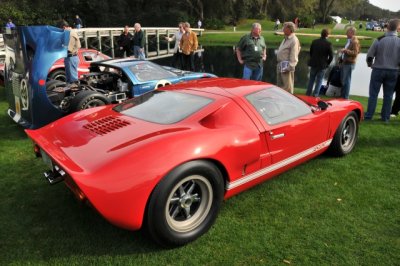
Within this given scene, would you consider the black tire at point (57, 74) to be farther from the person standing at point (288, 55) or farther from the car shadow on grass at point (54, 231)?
the car shadow on grass at point (54, 231)

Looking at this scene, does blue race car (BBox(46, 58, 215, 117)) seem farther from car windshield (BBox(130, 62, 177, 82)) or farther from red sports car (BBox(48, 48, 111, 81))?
red sports car (BBox(48, 48, 111, 81))

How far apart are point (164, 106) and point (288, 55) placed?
15.0ft

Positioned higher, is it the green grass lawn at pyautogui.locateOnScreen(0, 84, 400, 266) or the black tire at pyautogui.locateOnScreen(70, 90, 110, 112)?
the black tire at pyautogui.locateOnScreen(70, 90, 110, 112)

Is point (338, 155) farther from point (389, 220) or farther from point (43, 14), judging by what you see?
point (43, 14)

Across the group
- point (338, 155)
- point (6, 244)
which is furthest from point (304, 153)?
point (6, 244)

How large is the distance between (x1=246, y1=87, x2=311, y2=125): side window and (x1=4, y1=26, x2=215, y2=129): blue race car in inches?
130

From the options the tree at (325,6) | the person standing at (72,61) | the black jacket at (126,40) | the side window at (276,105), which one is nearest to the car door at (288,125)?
the side window at (276,105)

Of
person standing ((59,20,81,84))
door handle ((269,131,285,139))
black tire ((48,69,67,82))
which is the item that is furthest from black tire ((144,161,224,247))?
black tire ((48,69,67,82))

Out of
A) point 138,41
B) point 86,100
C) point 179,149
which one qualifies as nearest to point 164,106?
point 179,149

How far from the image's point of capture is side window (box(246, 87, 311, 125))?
12.2 ft

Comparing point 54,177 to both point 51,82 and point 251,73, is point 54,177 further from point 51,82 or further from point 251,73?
point 251,73

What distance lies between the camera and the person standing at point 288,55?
725 cm

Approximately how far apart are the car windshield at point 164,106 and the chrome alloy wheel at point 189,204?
25.8 inches

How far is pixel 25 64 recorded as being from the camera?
548 centimetres
